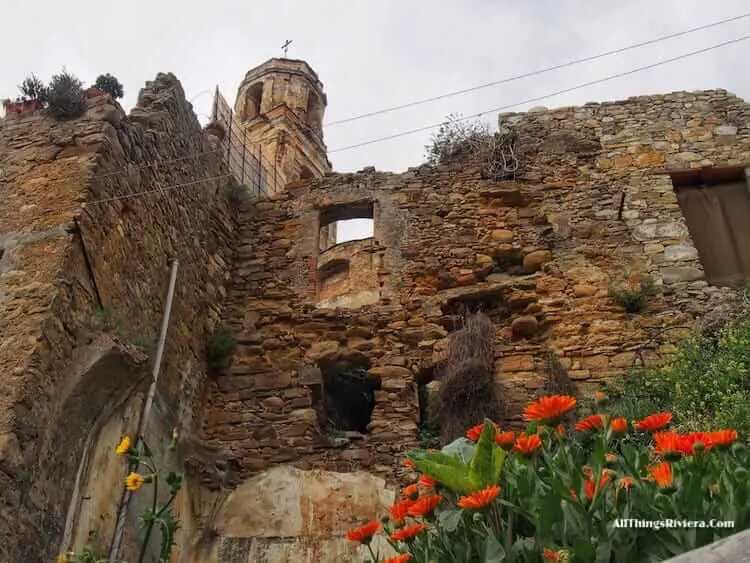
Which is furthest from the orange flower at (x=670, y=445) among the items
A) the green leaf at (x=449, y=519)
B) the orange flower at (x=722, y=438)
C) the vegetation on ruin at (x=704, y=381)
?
the vegetation on ruin at (x=704, y=381)

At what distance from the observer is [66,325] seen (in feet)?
18.5

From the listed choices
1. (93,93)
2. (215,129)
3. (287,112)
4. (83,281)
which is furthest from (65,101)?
(287,112)

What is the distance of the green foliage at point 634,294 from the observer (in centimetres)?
807

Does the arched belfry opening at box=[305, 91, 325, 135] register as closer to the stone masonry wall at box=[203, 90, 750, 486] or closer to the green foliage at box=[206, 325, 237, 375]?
the stone masonry wall at box=[203, 90, 750, 486]

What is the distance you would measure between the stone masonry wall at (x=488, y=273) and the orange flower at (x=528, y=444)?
3.51 m

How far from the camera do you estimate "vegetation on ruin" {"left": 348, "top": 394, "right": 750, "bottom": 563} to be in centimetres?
337

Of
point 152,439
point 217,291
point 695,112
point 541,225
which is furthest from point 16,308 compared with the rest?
point 695,112

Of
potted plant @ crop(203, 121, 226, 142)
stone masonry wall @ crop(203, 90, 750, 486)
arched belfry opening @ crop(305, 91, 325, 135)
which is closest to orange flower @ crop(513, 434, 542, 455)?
stone masonry wall @ crop(203, 90, 750, 486)

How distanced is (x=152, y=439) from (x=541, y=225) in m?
4.54

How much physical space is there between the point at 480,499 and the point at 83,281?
3.56 m

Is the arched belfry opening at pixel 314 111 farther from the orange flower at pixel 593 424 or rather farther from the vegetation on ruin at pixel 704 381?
the orange flower at pixel 593 424

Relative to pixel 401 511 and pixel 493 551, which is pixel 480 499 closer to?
pixel 493 551

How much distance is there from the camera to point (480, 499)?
11.6 ft

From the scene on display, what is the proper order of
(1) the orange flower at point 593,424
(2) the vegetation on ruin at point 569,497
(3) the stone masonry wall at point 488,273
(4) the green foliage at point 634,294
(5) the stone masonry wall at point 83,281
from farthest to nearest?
(4) the green foliage at point 634,294 < (3) the stone masonry wall at point 488,273 < (5) the stone masonry wall at point 83,281 < (1) the orange flower at point 593,424 < (2) the vegetation on ruin at point 569,497
